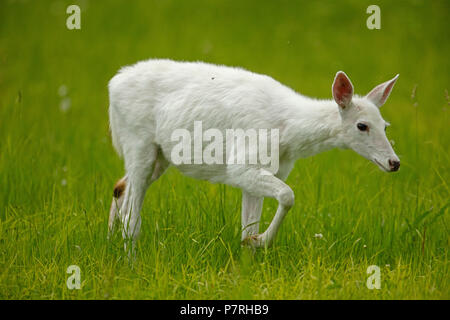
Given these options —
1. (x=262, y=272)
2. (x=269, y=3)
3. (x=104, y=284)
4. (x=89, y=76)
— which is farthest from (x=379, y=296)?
(x=269, y=3)

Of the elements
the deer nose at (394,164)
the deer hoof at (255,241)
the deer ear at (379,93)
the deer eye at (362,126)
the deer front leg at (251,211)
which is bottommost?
the deer hoof at (255,241)

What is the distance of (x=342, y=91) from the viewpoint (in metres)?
5.19

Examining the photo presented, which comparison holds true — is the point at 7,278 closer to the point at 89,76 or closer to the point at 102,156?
the point at 102,156

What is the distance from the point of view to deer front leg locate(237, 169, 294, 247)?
5.19m

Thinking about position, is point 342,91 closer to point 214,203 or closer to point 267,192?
point 267,192

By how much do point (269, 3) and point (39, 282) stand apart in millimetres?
12860

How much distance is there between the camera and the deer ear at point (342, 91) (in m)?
5.14

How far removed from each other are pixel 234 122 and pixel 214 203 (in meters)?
0.95

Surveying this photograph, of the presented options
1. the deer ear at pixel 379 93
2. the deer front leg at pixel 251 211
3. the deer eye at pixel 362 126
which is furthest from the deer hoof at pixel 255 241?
the deer ear at pixel 379 93

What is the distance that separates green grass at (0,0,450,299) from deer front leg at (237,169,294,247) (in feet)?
0.48

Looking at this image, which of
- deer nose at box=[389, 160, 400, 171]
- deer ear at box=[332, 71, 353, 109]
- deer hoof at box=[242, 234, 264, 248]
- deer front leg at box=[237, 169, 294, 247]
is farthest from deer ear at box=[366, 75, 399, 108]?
deer hoof at box=[242, 234, 264, 248]

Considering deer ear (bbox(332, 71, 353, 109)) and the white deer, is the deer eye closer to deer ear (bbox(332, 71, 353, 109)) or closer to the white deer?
the white deer

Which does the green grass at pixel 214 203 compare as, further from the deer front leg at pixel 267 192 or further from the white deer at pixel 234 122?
the white deer at pixel 234 122

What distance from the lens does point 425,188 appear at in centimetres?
734
